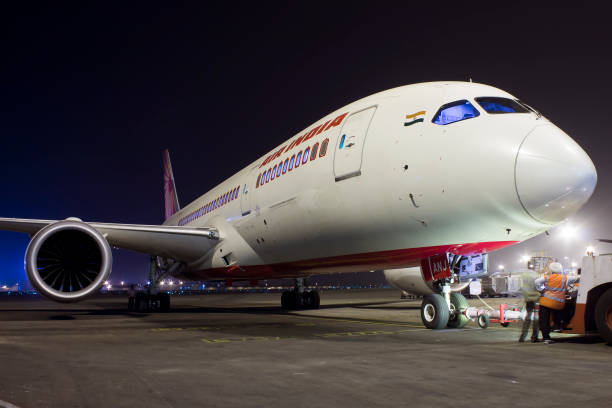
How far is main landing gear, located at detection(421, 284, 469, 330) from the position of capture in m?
9.30

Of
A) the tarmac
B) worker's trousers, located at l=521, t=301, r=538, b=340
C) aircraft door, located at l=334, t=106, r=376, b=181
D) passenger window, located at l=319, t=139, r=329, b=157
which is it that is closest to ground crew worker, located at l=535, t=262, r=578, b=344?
worker's trousers, located at l=521, t=301, r=538, b=340

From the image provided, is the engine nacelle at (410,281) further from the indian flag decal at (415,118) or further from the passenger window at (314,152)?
the indian flag decal at (415,118)

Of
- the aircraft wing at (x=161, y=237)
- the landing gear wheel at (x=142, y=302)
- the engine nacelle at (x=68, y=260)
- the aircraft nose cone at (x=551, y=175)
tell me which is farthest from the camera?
the landing gear wheel at (x=142, y=302)

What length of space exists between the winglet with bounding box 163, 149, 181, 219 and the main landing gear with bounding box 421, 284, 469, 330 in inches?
808

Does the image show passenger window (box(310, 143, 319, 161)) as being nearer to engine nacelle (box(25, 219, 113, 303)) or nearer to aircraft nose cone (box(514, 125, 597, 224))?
aircraft nose cone (box(514, 125, 597, 224))

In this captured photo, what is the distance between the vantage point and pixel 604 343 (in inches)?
312

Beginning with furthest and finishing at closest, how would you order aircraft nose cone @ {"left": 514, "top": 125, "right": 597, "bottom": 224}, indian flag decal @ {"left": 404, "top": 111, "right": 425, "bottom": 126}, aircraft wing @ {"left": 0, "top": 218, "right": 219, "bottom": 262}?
aircraft wing @ {"left": 0, "top": 218, "right": 219, "bottom": 262}, indian flag decal @ {"left": 404, "top": 111, "right": 425, "bottom": 126}, aircraft nose cone @ {"left": 514, "top": 125, "right": 597, "bottom": 224}

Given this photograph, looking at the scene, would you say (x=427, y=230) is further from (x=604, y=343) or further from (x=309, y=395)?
(x=309, y=395)

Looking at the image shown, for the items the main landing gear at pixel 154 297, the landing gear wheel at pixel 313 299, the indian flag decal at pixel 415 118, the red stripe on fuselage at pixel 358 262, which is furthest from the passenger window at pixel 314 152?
the main landing gear at pixel 154 297

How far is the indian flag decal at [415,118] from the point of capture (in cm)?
856

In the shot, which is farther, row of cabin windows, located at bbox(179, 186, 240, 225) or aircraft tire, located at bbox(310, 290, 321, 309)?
aircraft tire, located at bbox(310, 290, 321, 309)

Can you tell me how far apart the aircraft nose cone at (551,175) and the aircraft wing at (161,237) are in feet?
31.4

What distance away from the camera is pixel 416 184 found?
816cm

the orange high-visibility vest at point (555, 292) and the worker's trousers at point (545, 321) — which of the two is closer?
the worker's trousers at point (545, 321)
